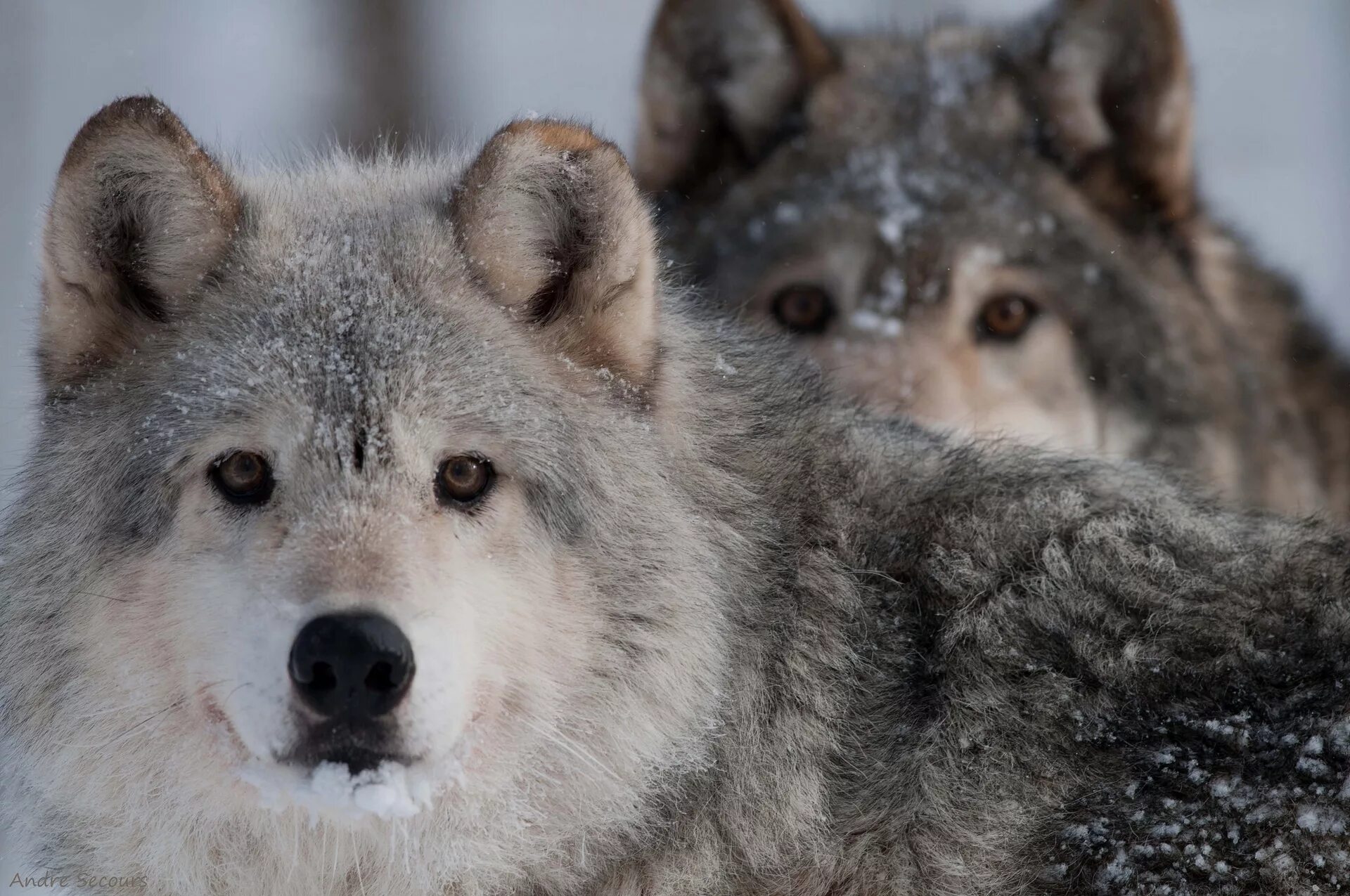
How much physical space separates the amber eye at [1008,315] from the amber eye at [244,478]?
11.0ft

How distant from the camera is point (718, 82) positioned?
6.14m

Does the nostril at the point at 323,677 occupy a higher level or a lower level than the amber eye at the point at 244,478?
lower

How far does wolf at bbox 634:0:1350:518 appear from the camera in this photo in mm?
5578

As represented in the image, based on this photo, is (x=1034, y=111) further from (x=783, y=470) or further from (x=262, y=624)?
(x=262, y=624)

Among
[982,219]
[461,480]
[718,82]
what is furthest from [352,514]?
[718,82]

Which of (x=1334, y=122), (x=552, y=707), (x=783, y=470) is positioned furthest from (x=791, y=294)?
(x=1334, y=122)

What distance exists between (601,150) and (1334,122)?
10.1m

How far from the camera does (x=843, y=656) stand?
3463mm

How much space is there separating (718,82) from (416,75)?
5.64 metres

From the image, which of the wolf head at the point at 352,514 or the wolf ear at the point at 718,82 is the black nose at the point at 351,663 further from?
the wolf ear at the point at 718,82

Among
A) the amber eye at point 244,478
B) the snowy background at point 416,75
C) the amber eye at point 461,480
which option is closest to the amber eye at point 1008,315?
the amber eye at point 461,480

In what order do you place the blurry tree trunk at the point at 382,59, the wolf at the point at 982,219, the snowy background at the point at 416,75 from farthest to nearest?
the blurry tree trunk at the point at 382,59 → the snowy background at the point at 416,75 → the wolf at the point at 982,219

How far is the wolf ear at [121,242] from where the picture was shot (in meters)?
3.21

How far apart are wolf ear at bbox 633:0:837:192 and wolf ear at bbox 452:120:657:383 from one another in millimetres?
2779
